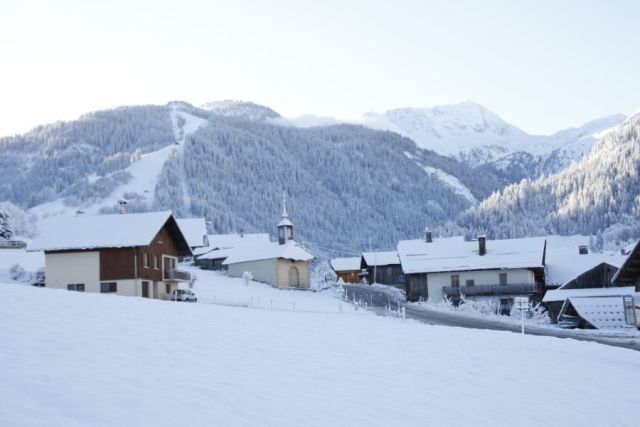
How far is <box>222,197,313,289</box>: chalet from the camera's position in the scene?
86.0 meters

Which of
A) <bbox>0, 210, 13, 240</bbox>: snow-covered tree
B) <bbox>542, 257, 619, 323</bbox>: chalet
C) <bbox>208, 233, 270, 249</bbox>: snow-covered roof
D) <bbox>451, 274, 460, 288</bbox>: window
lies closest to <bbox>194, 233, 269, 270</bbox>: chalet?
<bbox>208, 233, 270, 249</bbox>: snow-covered roof

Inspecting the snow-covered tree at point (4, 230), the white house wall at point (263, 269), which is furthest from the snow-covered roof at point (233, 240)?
the snow-covered tree at point (4, 230)

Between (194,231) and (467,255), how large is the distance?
55378mm

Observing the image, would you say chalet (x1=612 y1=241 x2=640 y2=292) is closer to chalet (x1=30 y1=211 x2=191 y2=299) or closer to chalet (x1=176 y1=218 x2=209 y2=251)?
chalet (x1=30 y1=211 x2=191 y2=299)

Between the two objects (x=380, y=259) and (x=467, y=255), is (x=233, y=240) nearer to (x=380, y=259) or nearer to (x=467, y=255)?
(x=380, y=259)

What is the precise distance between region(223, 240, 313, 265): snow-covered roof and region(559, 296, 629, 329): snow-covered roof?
118 ft

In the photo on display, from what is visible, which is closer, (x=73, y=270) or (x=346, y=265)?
(x=73, y=270)

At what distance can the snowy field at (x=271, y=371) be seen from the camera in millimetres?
13586

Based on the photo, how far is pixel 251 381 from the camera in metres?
17.2

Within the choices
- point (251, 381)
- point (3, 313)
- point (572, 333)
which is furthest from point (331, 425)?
point (572, 333)

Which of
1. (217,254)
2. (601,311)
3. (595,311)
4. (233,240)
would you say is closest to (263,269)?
(217,254)

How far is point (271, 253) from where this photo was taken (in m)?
87.0

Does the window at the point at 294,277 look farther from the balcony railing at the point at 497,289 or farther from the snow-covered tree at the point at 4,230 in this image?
the snow-covered tree at the point at 4,230

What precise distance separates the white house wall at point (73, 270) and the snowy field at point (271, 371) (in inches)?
921
